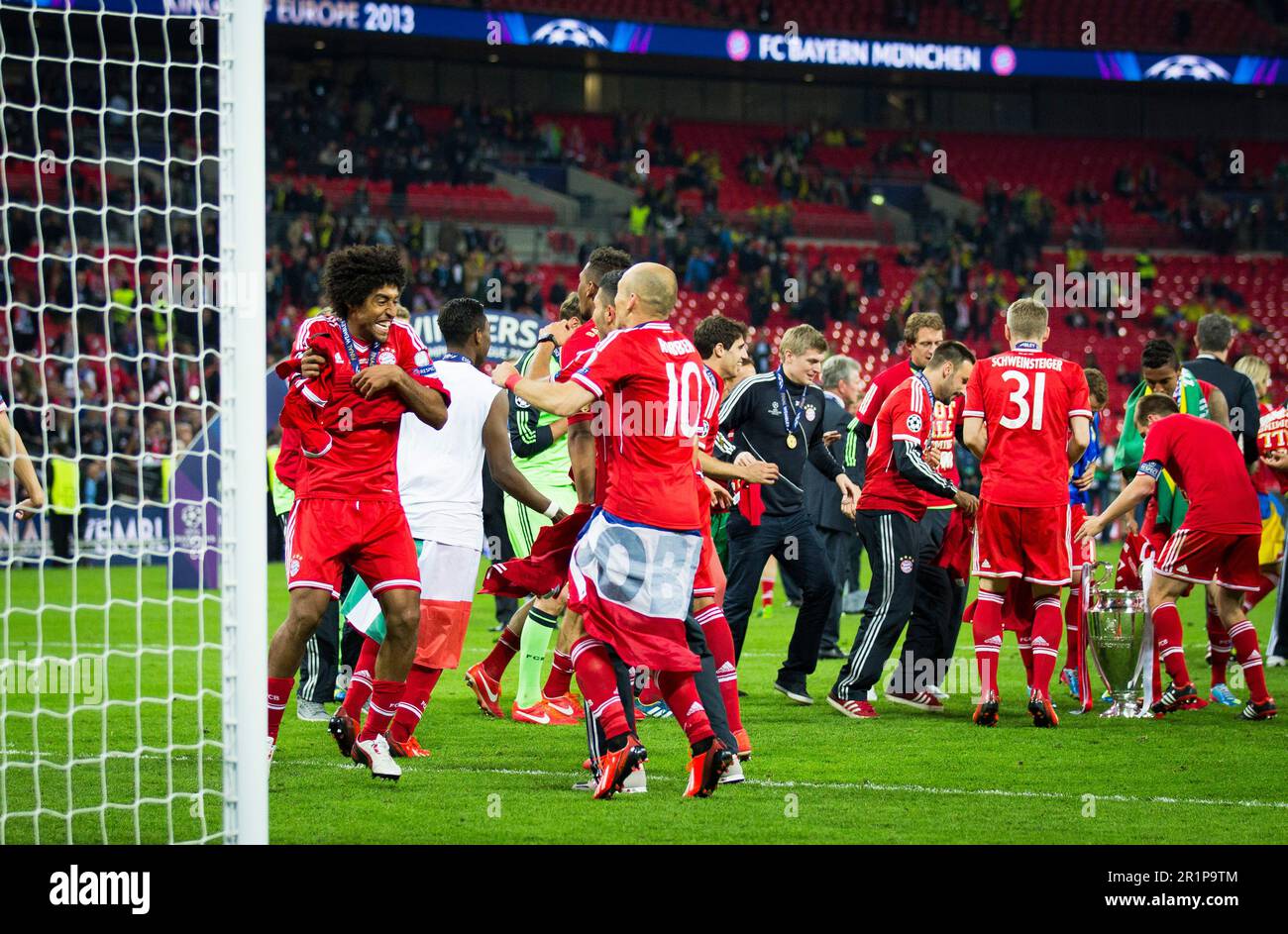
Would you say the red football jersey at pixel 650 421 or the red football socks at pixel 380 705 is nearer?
the red football jersey at pixel 650 421

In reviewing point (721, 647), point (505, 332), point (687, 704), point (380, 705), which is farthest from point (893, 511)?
point (505, 332)

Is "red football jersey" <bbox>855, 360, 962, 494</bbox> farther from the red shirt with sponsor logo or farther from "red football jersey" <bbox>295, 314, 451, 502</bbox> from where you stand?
"red football jersey" <bbox>295, 314, 451, 502</bbox>

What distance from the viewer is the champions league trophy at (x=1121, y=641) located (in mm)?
8672

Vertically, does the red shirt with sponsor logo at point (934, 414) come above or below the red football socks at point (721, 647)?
above

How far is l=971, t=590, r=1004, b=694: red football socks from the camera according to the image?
27.5 ft

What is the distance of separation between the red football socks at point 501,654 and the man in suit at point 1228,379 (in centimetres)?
469

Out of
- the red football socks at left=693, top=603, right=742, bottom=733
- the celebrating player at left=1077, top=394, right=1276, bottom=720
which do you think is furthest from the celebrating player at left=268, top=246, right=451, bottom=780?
the celebrating player at left=1077, top=394, right=1276, bottom=720

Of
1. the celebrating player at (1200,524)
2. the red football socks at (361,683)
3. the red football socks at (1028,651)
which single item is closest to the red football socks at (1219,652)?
the celebrating player at (1200,524)

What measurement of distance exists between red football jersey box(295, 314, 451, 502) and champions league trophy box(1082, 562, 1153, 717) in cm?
431

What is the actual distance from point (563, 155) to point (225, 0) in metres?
30.2

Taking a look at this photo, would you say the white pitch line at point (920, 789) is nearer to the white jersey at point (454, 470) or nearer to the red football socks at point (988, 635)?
the white jersey at point (454, 470)

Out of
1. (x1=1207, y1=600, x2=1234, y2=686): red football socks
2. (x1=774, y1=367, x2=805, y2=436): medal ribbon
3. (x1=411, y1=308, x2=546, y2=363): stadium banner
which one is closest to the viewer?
(x1=774, y1=367, x2=805, y2=436): medal ribbon

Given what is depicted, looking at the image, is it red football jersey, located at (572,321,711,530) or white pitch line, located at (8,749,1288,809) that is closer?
red football jersey, located at (572,321,711,530)

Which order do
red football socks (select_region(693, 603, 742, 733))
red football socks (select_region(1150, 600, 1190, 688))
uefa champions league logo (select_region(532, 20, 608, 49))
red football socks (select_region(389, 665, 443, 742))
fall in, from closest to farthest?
red football socks (select_region(693, 603, 742, 733)), red football socks (select_region(389, 665, 443, 742)), red football socks (select_region(1150, 600, 1190, 688)), uefa champions league logo (select_region(532, 20, 608, 49))
